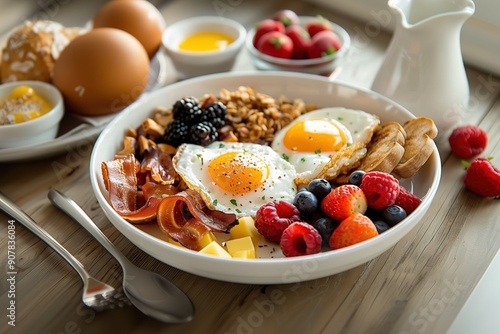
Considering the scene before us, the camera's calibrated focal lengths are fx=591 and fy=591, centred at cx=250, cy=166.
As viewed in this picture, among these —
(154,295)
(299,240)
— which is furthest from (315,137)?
(154,295)

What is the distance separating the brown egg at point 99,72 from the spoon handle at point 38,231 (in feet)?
1.55

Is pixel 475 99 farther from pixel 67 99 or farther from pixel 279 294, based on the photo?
pixel 67 99

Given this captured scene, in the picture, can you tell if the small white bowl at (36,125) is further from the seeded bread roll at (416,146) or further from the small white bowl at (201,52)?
the seeded bread roll at (416,146)

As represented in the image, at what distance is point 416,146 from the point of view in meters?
1.72

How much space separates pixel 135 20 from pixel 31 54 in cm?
43

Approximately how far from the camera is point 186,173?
1.78 meters

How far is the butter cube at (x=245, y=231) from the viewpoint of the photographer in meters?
1.57

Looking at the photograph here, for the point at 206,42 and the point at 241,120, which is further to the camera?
the point at 206,42

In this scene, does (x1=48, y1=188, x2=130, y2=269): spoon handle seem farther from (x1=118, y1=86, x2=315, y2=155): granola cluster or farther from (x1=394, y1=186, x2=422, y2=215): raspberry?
(x1=394, y1=186, x2=422, y2=215): raspberry

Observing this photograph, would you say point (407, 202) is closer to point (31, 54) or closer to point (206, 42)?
point (206, 42)

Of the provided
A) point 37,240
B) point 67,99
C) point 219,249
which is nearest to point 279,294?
point 219,249

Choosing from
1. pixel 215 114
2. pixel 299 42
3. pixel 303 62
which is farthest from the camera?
pixel 299 42

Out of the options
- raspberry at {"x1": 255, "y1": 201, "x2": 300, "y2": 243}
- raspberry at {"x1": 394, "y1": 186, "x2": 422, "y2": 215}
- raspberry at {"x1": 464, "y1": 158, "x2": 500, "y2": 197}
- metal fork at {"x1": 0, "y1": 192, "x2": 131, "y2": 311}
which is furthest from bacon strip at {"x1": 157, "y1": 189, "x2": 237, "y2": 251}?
raspberry at {"x1": 464, "y1": 158, "x2": 500, "y2": 197}

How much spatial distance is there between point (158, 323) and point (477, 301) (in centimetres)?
82
